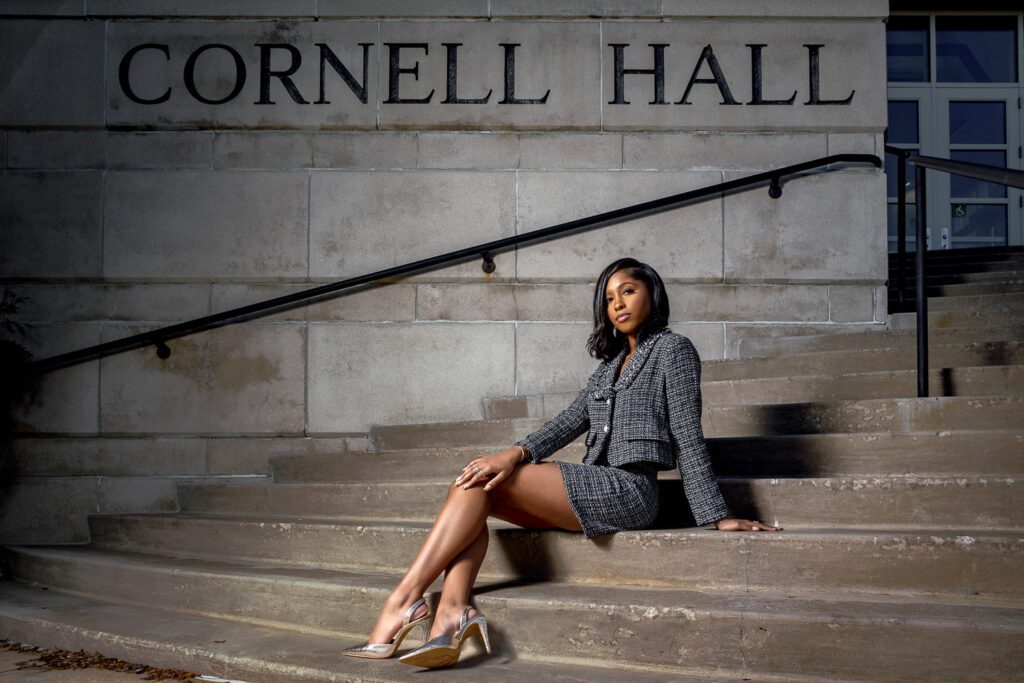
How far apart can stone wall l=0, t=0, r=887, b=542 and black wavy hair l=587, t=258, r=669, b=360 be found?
7.88ft

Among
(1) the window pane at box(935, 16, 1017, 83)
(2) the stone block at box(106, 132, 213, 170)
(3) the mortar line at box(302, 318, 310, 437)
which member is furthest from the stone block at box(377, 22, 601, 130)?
(1) the window pane at box(935, 16, 1017, 83)

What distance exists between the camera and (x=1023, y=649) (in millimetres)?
2918

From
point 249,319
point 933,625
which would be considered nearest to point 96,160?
point 249,319

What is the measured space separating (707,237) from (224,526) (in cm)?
361

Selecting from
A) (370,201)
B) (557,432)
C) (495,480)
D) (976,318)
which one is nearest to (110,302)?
(370,201)

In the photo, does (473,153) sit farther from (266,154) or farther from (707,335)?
(707,335)

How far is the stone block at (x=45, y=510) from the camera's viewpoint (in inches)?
253

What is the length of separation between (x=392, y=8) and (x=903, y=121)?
6.87 meters

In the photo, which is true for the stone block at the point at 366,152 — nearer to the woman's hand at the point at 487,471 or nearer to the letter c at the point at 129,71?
the letter c at the point at 129,71

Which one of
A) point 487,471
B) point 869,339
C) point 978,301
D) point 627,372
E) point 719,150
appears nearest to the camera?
point 487,471

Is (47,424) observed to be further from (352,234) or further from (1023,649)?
(1023,649)

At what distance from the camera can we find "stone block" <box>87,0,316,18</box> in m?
6.76

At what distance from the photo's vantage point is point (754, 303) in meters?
6.54

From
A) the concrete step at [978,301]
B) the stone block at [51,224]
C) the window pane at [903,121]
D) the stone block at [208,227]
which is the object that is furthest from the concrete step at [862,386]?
the window pane at [903,121]
